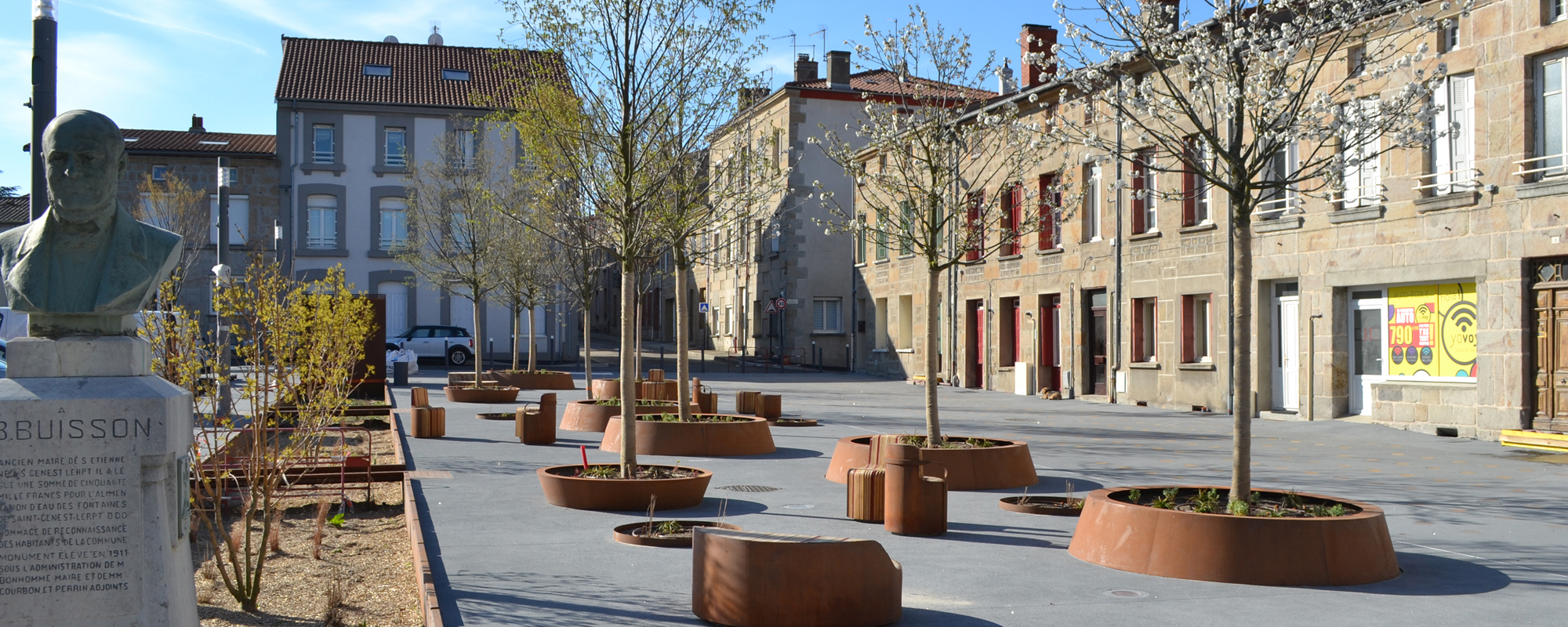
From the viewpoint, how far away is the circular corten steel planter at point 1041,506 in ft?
34.4

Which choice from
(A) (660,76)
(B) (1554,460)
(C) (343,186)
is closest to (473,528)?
(A) (660,76)

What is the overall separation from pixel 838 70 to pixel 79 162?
131 feet

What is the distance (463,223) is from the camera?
30.9m

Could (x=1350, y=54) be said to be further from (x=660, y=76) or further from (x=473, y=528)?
(x=473, y=528)

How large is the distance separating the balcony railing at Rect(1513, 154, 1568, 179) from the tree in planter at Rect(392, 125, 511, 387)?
1744 cm

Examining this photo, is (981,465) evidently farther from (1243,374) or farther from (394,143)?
(394,143)

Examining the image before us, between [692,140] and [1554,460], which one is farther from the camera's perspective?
[1554,460]

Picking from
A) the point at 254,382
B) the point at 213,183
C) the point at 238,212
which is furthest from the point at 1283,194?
the point at 213,183

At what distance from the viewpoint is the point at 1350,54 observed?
19938 millimetres

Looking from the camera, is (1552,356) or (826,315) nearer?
(1552,356)

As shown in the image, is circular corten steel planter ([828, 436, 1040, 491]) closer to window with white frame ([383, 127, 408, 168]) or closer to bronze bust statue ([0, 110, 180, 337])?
bronze bust statue ([0, 110, 180, 337])

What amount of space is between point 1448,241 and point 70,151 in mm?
17973

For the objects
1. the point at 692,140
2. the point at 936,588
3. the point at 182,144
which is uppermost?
the point at 182,144

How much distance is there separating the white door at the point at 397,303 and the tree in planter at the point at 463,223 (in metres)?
7.30
